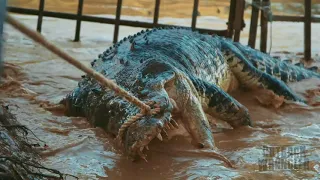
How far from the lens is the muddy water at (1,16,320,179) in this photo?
8.64 feet

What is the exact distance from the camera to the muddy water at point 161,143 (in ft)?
8.64

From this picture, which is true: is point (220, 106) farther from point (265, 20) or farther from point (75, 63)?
point (265, 20)

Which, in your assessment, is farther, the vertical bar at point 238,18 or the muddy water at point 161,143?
the vertical bar at point 238,18

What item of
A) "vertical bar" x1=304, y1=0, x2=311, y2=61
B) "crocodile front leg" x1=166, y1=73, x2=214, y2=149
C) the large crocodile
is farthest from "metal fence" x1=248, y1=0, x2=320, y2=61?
"crocodile front leg" x1=166, y1=73, x2=214, y2=149

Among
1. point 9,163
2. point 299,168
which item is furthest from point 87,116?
point 9,163

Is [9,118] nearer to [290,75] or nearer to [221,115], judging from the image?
[221,115]

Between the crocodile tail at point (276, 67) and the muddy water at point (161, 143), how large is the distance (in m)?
0.13

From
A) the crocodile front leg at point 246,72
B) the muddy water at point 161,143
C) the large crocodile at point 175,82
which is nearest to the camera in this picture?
the muddy water at point 161,143

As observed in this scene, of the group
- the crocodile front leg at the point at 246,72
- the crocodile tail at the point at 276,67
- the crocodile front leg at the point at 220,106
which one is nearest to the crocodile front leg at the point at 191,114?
the crocodile front leg at the point at 220,106

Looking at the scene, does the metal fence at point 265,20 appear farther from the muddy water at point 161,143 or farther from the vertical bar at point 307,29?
the muddy water at point 161,143

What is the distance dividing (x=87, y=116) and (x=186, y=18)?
7.92 m

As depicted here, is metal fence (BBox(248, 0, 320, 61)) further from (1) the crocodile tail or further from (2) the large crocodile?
(2) the large crocodile

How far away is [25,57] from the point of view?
20.0 feet

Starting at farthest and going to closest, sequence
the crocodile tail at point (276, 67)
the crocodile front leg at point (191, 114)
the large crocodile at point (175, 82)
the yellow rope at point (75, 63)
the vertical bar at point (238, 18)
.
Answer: the vertical bar at point (238, 18) < the crocodile tail at point (276, 67) < the crocodile front leg at point (191, 114) < the large crocodile at point (175, 82) < the yellow rope at point (75, 63)
